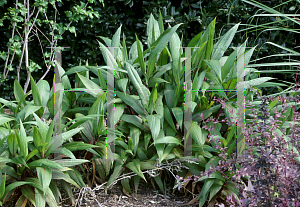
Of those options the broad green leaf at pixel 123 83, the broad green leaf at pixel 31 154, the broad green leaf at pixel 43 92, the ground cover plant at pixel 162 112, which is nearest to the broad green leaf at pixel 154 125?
the ground cover plant at pixel 162 112

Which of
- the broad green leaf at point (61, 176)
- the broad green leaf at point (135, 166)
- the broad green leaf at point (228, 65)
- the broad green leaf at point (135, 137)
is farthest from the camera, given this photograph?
the broad green leaf at point (228, 65)

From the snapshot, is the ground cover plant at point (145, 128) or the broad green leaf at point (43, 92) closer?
the ground cover plant at point (145, 128)

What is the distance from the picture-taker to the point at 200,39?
1.91m

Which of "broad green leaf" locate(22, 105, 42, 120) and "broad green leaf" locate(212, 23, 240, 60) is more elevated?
"broad green leaf" locate(212, 23, 240, 60)

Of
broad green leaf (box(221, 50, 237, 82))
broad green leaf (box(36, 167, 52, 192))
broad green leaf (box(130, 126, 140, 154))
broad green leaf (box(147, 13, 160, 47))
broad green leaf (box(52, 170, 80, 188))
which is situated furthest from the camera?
broad green leaf (box(147, 13, 160, 47))

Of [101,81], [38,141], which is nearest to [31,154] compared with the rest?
[38,141]

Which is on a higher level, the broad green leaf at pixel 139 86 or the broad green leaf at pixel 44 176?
the broad green leaf at pixel 139 86

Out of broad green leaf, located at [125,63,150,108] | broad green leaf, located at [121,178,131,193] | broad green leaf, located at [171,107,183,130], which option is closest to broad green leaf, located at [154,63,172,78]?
broad green leaf, located at [125,63,150,108]

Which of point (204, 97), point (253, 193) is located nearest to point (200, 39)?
point (204, 97)

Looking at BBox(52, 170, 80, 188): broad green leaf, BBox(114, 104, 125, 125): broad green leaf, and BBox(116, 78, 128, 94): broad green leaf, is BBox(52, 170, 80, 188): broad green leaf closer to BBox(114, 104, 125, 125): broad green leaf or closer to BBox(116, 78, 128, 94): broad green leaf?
BBox(114, 104, 125, 125): broad green leaf

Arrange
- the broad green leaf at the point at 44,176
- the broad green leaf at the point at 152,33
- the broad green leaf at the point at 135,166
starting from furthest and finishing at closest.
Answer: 1. the broad green leaf at the point at 152,33
2. the broad green leaf at the point at 135,166
3. the broad green leaf at the point at 44,176

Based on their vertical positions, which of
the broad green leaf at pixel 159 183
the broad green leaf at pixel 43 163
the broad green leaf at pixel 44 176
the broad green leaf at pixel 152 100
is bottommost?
the broad green leaf at pixel 159 183

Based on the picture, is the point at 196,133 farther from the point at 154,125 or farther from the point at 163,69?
the point at 163,69

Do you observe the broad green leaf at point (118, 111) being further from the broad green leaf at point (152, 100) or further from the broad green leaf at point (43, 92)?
the broad green leaf at point (43, 92)
